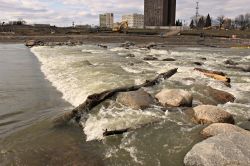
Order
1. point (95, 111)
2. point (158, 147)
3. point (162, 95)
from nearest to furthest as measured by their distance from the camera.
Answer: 1. point (158, 147)
2. point (95, 111)
3. point (162, 95)

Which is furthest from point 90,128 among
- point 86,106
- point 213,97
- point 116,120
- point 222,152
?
point 213,97

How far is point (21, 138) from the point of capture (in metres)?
10.4

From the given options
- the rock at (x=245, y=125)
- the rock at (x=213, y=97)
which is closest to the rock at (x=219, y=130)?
the rock at (x=245, y=125)

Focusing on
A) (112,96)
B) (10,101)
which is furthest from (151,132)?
(10,101)

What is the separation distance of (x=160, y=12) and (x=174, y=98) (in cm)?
14923

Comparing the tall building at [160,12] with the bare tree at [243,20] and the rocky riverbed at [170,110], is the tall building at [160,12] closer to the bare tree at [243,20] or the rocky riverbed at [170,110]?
the bare tree at [243,20]

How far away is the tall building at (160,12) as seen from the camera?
158 meters

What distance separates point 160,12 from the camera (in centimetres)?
15825

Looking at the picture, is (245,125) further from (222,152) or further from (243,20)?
(243,20)

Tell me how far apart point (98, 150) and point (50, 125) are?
2.75 m

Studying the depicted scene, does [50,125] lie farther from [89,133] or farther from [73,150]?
[73,150]

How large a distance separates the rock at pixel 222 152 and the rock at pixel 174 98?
4605mm

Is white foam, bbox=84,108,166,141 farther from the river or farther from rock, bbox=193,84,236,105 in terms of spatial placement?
rock, bbox=193,84,236,105

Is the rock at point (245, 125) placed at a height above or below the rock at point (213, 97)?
below
